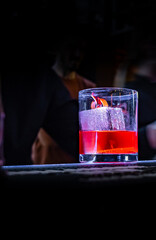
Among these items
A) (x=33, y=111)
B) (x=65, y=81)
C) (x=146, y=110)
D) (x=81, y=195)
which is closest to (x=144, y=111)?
(x=146, y=110)

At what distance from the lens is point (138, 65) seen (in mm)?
1396

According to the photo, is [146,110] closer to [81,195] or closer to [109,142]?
[109,142]

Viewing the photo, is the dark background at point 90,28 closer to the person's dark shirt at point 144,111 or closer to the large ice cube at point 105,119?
the person's dark shirt at point 144,111

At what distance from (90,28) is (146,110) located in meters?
0.46

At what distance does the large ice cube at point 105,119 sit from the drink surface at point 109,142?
0.02 m

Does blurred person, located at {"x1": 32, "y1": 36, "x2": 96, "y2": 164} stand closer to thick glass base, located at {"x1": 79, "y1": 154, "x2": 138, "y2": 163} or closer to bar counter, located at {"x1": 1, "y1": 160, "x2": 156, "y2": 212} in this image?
thick glass base, located at {"x1": 79, "y1": 154, "x2": 138, "y2": 163}

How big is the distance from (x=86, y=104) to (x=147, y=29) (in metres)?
0.66

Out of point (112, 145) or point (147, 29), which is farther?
point (147, 29)

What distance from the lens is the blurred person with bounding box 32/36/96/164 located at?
4.17 ft

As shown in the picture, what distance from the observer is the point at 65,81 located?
1.32 m

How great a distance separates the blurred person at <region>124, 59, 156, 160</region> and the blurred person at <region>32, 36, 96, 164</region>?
0.77ft

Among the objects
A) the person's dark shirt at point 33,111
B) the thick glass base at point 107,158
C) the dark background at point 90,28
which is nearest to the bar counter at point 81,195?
the thick glass base at point 107,158

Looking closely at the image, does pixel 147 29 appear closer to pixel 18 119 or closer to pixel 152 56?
pixel 152 56

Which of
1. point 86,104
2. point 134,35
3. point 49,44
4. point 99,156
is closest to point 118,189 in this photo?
point 99,156
